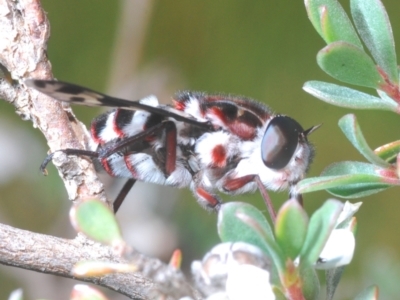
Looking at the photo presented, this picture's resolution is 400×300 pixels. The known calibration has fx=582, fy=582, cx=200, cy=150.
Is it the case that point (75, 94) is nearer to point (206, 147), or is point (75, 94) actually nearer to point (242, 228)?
point (242, 228)

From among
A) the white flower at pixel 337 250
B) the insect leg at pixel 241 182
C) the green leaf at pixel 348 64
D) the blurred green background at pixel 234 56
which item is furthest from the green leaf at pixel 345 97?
the blurred green background at pixel 234 56

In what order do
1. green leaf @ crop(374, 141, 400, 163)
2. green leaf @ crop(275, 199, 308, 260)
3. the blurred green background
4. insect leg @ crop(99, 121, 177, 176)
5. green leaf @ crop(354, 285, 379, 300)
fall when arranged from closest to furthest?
green leaf @ crop(275, 199, 308, 260)
green leaf @ crop(354, 285, 379, 300)
green leaf @ crop(374, 141, 400, 163)
insect leg @ crop(99, 121, 177, 176)
the blurred green background

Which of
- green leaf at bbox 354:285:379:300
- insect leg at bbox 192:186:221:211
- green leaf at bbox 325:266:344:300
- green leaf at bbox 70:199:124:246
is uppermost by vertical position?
green leaf at bbox 70:199:124:246

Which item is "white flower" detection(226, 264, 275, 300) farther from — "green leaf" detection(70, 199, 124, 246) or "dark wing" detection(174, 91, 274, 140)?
"dark wing" detection(174, 91, 274, 140)

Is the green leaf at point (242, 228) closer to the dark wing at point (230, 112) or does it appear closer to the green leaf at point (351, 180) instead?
the green leaf at point (351, 180)

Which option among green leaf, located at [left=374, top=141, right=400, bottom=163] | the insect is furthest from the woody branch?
green leaf, located at [left=374, top=141, right=400, bottom=163]

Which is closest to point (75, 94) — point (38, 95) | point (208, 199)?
point (38, 95)

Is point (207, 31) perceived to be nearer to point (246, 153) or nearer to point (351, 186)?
point (246, 153)
